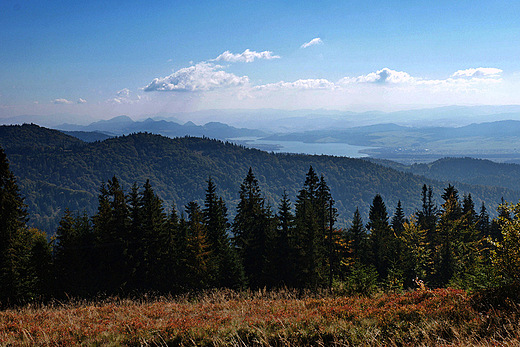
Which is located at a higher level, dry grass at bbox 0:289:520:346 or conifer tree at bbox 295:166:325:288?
dry grass at bbox 0:289:520:346

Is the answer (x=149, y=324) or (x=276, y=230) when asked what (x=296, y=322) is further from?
(x=276, y=230)

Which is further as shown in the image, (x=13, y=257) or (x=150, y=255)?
(x=150, y=255)

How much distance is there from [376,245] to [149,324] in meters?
45.1

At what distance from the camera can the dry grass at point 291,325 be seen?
5957 millimetres

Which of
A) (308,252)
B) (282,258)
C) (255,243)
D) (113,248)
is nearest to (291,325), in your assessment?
(282,258)

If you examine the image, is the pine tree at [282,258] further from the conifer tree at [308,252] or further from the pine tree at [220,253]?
the pine tree at [220,253]

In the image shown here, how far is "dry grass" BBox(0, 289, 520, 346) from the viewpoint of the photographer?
5.96 m

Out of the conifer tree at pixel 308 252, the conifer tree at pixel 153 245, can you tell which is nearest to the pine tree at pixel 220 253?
the conifer tree at pixel 153 245

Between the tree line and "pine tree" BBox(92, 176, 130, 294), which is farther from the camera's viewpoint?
"pine tree" BBox(92, 176, 130, 294)

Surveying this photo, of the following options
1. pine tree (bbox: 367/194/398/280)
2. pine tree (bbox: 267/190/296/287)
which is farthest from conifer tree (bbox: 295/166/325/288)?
pine tree (bbox: 367/194/398/280)

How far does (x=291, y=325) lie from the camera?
6.88 m

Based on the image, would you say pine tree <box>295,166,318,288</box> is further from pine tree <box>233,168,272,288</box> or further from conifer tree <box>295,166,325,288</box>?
pine tree <box>233,168,272,288</box>

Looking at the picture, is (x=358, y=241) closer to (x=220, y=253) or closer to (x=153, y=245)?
(x=220, y=253)

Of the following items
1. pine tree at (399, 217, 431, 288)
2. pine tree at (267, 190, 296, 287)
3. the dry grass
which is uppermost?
the dry grass
